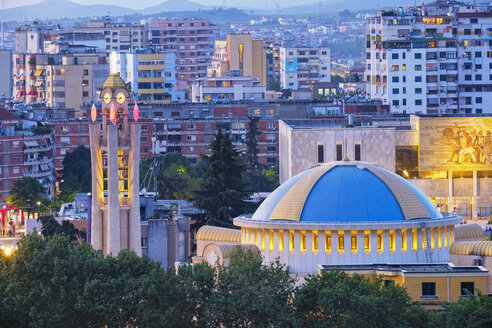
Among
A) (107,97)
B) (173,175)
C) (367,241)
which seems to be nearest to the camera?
(367,241)

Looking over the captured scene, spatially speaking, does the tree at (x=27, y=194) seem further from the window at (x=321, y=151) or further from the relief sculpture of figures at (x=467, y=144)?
the relief sculpture of figures at (x=467, y=144)

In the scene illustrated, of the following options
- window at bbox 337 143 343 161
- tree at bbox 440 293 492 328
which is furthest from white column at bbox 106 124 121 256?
window at bbox 337 143 343 161

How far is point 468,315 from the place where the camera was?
2840 inches

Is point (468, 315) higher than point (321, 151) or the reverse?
the reverse

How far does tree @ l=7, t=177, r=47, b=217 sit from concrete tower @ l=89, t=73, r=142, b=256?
46.5m

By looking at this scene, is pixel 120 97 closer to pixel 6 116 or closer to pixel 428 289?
pixel 428 289

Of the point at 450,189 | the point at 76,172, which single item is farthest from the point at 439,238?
the point at 76,172

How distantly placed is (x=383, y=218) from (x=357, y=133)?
4364 cm

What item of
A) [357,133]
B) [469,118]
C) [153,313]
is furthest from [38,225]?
[153,313]

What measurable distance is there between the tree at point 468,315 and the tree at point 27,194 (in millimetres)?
67151

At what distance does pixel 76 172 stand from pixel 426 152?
136ft

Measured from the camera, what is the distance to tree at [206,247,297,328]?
72.8 meters

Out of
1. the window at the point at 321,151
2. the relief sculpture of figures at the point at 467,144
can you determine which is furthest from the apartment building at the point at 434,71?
the window at the point at 321,151

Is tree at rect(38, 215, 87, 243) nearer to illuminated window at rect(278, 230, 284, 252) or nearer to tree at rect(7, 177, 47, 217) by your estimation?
illuminated window at rect(278, 230, 284, 252)
